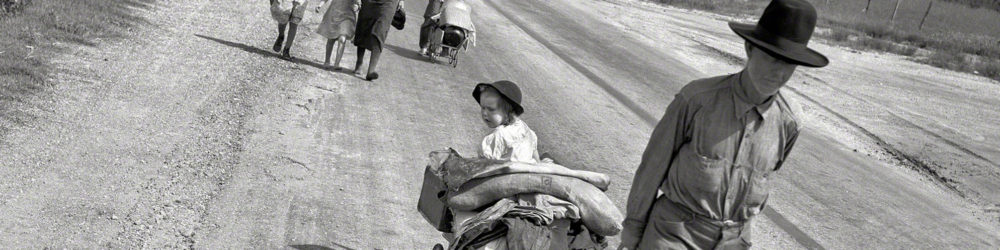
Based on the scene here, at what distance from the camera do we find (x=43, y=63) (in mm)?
11352

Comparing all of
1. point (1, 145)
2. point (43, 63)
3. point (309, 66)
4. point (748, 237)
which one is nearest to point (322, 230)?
point (1, 145)

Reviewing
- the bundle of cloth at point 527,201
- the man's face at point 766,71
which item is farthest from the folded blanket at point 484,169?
the man's face at point 766,71

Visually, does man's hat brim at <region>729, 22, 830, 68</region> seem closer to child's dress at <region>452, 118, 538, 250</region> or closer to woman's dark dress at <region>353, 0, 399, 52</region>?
child's dress at <region>452, 118, 538, 250</region>

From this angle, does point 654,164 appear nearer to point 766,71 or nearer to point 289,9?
point 766,71

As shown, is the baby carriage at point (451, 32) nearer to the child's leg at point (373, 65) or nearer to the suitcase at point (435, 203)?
the child's leg at point (373, 65)

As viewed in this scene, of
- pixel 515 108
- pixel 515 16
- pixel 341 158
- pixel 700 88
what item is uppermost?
pixel 700 88

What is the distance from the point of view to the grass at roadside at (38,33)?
→ 971 cm

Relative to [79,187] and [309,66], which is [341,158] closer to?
[79,187]

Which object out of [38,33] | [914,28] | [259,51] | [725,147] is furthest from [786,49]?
[914,28]

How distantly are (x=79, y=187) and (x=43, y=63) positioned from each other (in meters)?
4.49

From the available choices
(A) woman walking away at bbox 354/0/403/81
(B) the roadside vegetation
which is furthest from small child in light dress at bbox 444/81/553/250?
(B) the roadside vegetation

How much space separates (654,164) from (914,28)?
2858cm

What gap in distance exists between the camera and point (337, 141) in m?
9.95

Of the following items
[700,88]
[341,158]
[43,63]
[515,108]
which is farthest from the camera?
[43,63]
